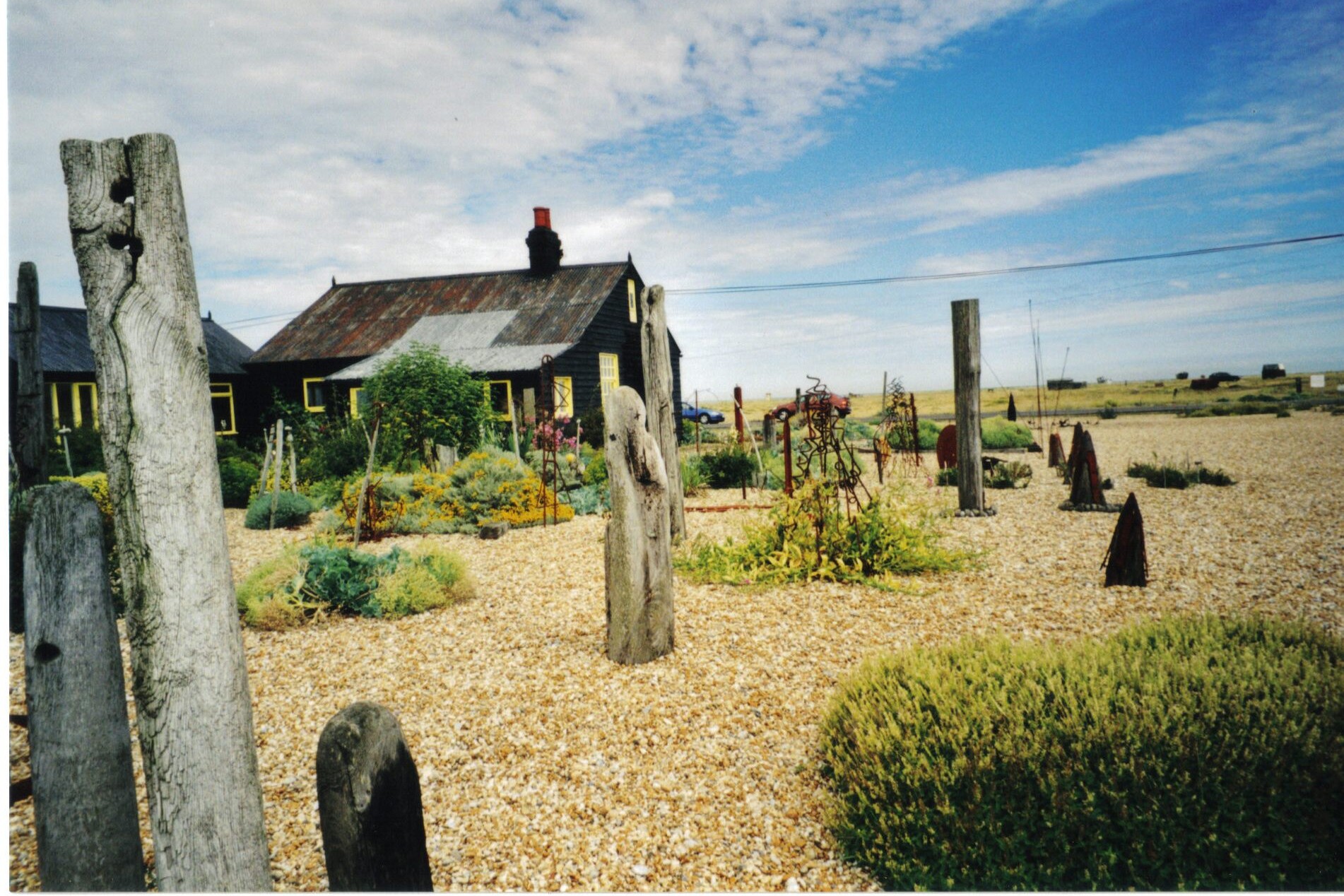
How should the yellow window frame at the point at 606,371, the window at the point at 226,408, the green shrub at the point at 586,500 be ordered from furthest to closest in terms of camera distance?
the window at the point at 226,408 < the yellow window frame at the point at 606,371 < the green shrub at the point at 586,500

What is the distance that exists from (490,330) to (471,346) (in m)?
0.98

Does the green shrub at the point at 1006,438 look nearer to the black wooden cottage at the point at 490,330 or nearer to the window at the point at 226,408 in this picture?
the black wooden cottage at the point at 490,330

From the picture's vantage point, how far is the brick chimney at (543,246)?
22938mm

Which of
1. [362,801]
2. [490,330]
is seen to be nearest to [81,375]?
[490,330]

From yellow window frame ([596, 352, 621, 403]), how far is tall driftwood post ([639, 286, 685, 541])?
43.4 feet

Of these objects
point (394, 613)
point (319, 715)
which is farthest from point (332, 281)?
point (319, 715)

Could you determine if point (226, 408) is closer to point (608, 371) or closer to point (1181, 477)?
point (608, 371)

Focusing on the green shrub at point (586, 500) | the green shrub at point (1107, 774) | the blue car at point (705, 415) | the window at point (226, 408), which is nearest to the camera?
the green shrub at point (1107, 774)

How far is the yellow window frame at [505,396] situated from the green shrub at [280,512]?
13.0ft

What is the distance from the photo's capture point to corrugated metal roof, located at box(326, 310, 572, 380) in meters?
18.5

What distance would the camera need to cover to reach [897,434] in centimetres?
1627

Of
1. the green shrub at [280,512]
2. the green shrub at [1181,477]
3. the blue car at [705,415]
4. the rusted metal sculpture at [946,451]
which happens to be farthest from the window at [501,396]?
the blue car at [705,415]

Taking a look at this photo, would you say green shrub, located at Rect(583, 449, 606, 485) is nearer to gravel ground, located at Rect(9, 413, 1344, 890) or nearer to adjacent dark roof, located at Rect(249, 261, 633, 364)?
gravel ground, located at Rect(9, 413, 1344, 890)

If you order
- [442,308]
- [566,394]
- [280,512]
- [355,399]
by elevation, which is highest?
[442,308]
